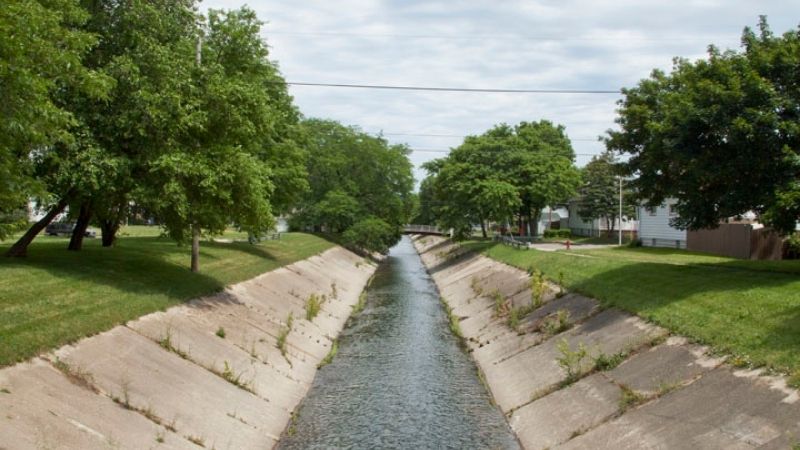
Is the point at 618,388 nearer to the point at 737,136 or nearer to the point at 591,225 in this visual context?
the point at 737,136

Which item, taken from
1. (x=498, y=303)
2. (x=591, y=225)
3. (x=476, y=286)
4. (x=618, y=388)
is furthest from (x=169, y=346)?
(x=591, y=225)

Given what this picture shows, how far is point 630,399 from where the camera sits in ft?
48.1

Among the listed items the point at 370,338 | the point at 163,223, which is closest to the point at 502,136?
the point at 370,338

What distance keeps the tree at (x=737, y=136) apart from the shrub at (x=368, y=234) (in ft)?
158

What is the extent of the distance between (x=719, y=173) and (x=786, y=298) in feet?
16.2

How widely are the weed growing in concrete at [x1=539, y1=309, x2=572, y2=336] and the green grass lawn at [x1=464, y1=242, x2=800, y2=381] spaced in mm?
1443

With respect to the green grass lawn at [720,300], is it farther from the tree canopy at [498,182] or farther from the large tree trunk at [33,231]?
the tree canopy at [498,182]

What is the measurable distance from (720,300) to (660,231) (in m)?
37.7

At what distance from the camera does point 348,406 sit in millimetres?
18516

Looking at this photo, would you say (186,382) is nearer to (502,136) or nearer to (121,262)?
(121,262)

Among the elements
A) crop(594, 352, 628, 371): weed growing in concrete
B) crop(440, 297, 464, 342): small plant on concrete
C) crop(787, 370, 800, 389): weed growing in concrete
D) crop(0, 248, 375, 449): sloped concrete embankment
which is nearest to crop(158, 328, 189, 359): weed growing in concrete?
crop(0, 248, 375, 449): sloped concrete embankment

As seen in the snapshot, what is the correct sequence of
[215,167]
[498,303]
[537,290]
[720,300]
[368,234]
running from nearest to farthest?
[720,300] < [215,167] < [537,290] < [498,303] < [368,234]

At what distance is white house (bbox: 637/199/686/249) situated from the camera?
5116 cm

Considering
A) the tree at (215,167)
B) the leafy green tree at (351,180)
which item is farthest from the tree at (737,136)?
the leafy green tree at (351,180)
